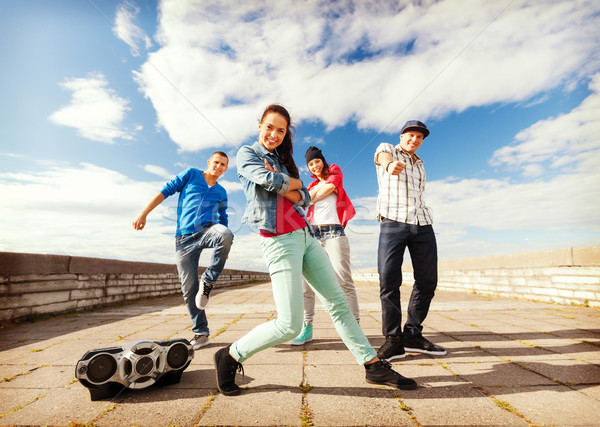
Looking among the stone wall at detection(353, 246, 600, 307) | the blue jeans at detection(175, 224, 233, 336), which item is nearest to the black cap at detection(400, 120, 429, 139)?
the blue jeans at detection(175, 224, 233, 336)

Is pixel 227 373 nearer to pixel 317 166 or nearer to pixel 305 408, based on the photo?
pixel 305 408

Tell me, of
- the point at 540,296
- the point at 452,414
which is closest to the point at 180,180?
the point at 452,414

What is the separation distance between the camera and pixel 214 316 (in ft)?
17.6

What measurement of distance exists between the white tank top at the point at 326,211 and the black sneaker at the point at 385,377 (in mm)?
1589

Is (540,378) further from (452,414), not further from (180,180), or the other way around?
(180,180)

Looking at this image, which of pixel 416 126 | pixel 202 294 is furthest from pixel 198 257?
pixel 416 126

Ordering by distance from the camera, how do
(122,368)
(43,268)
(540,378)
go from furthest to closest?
(43,268), (540,378), (122,368)

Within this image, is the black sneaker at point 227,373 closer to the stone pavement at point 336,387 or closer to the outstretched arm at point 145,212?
the stone pavement at point 336,387

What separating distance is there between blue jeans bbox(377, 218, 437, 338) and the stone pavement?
33cm

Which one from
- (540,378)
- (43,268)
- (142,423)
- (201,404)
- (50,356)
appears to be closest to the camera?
(142,423)

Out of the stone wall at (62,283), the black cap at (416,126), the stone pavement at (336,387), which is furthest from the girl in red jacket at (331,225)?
the stone wall at (62,283)

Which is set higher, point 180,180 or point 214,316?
point 180,180

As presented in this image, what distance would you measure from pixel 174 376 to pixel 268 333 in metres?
0.84

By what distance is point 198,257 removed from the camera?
3.50m
